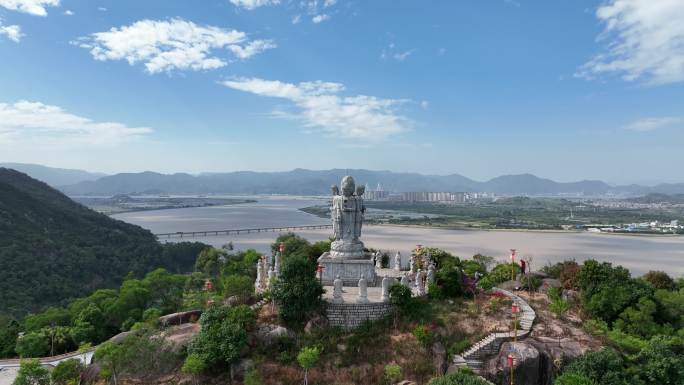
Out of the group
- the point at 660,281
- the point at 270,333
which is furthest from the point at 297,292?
the point at 660,281

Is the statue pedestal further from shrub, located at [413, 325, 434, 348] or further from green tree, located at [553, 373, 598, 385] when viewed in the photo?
green tree, located at [553, 373, 598, 385]

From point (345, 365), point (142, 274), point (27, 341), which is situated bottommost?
point (142, 274)

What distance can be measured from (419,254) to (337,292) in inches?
392

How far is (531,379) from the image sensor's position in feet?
47.9

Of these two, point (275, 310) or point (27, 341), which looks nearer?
point (275, 310)

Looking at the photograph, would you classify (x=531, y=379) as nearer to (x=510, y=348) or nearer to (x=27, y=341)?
(x=510, y=348)

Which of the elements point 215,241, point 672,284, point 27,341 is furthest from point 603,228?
point 27,341

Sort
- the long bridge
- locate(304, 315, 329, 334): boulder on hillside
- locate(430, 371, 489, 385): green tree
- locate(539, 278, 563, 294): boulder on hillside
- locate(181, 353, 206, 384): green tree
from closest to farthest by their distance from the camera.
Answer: locate(430, 371, 489, 385): green tree → locate(181, 353, 206, 384): green tree → locate(304, 315, 329, 334): boulder on hillside → locate(539, 278, 563, 294): boulder on hillside → the long bridge

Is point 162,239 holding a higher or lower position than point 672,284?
lower

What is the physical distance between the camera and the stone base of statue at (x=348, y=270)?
20.4m

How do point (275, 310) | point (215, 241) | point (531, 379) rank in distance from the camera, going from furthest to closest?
point (215, 241) → point (275, 310) → point (531, 379)

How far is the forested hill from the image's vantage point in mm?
38875

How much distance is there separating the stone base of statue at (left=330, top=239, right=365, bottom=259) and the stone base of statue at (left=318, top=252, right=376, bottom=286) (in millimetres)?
303

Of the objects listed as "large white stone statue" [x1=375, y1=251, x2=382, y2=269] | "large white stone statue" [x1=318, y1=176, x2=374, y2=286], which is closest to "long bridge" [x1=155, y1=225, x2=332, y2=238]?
"large white stone statue" [x1=375, y1=251, x2=382, y2=269]
